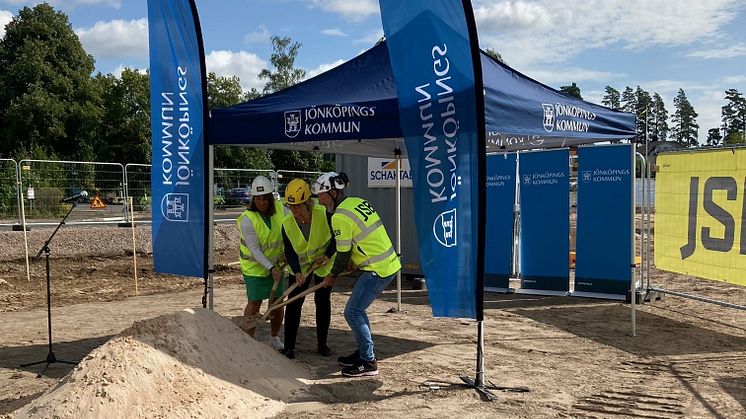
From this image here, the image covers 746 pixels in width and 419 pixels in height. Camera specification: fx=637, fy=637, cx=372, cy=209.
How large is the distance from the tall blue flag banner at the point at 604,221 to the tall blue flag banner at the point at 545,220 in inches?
9.2

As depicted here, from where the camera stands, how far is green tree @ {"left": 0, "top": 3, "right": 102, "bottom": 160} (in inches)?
1469

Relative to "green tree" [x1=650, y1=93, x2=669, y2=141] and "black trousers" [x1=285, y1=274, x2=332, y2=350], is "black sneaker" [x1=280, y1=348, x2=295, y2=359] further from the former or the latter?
"green tree" [x1=650, y1=93, x2=669, y2=141]

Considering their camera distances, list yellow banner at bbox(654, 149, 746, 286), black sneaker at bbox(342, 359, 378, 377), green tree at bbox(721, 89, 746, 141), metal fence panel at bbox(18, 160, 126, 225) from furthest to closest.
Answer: green tree at bbox(721, 89, 746, 141), metal fence panel at bbox(18, 160, 126, 225), yellow banner at bbox(654, 149, 746, 286), black sneaker at bbox(342, 359, 378, 377)

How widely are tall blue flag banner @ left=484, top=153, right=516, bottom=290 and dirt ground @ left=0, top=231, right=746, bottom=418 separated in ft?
1.58

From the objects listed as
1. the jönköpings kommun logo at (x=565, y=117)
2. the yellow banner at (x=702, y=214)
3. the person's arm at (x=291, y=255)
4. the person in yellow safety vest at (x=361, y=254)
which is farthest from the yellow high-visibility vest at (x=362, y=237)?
the yellow banner at (x=702, y=214)

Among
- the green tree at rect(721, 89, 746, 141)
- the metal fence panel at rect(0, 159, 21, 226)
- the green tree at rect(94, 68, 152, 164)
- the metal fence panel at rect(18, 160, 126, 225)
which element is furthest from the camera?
the green tree at rect(721, 89, 746, 141)

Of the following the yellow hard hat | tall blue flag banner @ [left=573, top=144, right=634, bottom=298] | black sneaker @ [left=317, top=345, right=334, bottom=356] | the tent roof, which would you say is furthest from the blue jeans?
tall blue flag banner @ [left=573, top=144, right=634, bottom=298]

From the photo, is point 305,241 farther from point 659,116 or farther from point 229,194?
point 659,116

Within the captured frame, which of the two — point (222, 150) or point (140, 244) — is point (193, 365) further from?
point (222, 150)

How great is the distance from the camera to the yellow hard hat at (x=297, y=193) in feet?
20.1

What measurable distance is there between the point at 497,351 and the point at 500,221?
15.4 feet

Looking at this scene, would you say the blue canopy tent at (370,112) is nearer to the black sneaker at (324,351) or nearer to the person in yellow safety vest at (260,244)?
the person in yellow safety vest at (260,244)

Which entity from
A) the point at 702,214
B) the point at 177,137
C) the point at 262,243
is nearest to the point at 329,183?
the point at 262,243

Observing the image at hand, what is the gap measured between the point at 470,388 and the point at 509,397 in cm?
36
